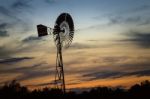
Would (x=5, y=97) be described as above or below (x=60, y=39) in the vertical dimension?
below

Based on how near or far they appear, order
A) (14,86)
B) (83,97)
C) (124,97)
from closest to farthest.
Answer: (124,97), (83,97), (14,86)

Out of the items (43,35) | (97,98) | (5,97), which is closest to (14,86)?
(5,97)

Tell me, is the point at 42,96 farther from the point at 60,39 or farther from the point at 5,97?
the point at 60,39

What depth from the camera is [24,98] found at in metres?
63.4

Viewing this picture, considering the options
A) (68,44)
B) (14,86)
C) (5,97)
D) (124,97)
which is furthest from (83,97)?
(14,86)

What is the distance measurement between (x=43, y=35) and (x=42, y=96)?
2223cm

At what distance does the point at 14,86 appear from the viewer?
9212 centimetres

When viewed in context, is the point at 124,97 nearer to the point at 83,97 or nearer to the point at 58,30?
the point at 83,97

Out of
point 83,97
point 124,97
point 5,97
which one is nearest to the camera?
point 124,97

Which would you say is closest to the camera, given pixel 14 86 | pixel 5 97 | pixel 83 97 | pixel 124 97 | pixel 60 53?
pixel 60 53

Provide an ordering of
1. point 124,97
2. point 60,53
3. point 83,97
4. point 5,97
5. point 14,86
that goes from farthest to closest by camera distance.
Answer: point 14,86
point 5,97
point 83,97
point 124,97
point 60,53

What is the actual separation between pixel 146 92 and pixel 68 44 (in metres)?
21.1

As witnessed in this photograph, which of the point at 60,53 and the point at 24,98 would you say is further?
the point at 24,98

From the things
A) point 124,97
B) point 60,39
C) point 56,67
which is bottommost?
point 124,97
